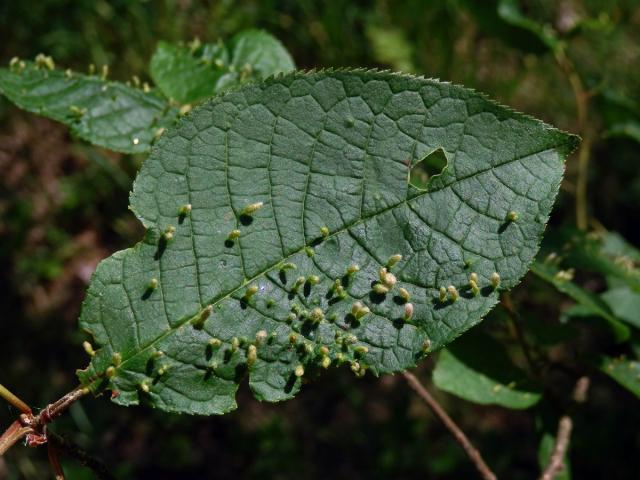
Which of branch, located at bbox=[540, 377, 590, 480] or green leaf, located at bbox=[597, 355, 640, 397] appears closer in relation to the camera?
branch, located at bbox=[540, 377, 590, 480]

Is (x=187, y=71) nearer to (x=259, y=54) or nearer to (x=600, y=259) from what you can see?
(x=259, y=54)

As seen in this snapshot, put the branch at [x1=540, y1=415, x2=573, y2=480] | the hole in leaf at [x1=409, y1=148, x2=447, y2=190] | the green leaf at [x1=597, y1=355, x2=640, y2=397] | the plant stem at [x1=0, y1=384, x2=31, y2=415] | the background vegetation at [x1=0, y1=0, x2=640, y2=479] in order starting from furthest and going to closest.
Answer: the background vegetation at [x1=0, y1=0, x2=640, y2=479] → the green leaf at [x1=597, y1=355, x2=640, y2=397] → the branch at [x1=540, y1=415, x2=573, y2=480] → the hole in leaf at [x1=409, y1=148, x2=447, y2=190] → the plant stem at [x1=0, y1=384, x2=31, y2=415]

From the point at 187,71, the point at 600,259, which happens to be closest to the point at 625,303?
the point at 600,259

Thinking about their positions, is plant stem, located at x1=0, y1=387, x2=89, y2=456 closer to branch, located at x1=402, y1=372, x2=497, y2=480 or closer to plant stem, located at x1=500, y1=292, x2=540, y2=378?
branch, located at x1=402, y1=372, x2=497, y2=480

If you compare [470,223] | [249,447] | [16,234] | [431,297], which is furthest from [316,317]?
[16,234]

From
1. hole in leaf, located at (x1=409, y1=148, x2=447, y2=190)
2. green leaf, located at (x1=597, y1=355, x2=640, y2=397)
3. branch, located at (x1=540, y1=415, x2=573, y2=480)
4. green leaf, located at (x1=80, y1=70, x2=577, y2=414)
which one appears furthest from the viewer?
green leaf, located at (x1=597, y1=355, x2=640, y2=397)

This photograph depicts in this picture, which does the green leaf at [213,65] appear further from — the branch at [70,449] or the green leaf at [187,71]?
the branch at [70,449]

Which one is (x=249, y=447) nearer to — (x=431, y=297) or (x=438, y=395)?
(x=438, y=395)

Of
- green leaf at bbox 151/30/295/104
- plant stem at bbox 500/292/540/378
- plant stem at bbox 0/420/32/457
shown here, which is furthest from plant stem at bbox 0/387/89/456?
plant stem at bbox 500/292/540/378
